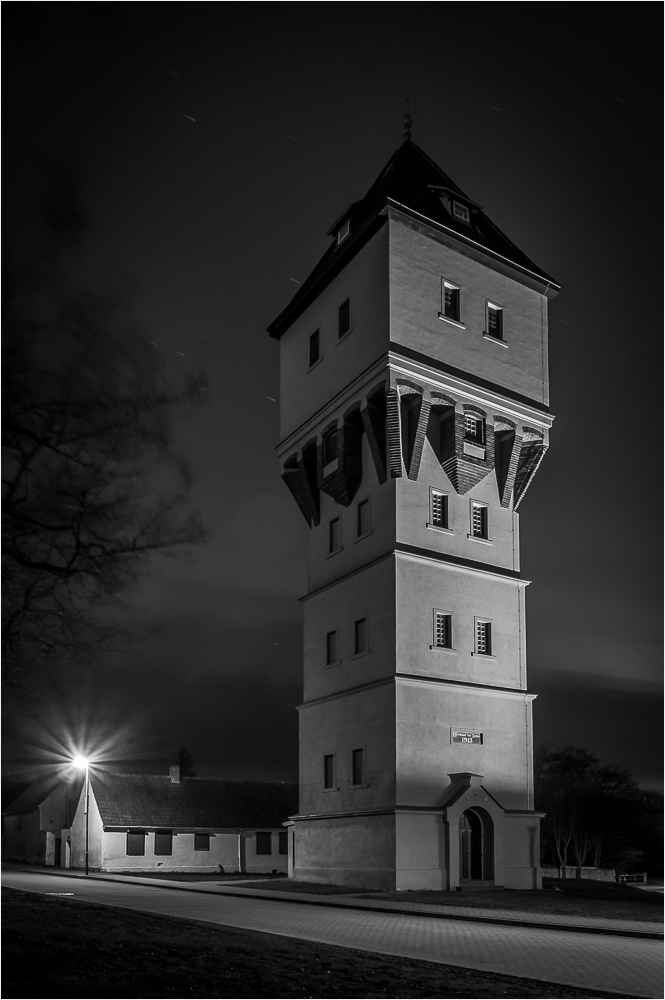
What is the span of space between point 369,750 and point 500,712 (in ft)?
16.2

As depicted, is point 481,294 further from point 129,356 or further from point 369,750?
point 129,356

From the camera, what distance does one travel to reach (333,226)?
128 feet

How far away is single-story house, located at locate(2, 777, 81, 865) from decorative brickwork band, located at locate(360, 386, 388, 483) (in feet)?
154

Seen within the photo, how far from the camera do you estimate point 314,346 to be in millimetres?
39094

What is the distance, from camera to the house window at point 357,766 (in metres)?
32.5

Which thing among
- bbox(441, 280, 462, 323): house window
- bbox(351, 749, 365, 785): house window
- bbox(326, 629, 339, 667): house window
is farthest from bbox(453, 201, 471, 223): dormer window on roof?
bbox(351, 749, 365, 785): house window

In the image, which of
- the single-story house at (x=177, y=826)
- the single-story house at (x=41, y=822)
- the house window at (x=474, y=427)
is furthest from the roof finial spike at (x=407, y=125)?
the single-story house at (x=41, y=822)

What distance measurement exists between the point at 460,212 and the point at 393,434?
10.9 m

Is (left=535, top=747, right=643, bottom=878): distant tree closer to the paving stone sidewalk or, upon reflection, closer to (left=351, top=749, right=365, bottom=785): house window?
(left=351, top=749, right=365, bottom=785): house window

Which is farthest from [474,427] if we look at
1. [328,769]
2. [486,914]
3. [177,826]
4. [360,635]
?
[177,826]

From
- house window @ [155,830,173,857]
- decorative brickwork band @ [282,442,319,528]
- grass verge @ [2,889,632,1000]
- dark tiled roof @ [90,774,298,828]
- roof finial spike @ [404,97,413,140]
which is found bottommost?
house window @ [155,830,173,857]

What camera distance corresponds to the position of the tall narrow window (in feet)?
119

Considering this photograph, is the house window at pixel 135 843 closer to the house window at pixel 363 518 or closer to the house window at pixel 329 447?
the house window at pixel 363 518

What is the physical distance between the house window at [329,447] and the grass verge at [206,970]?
2376 cm
